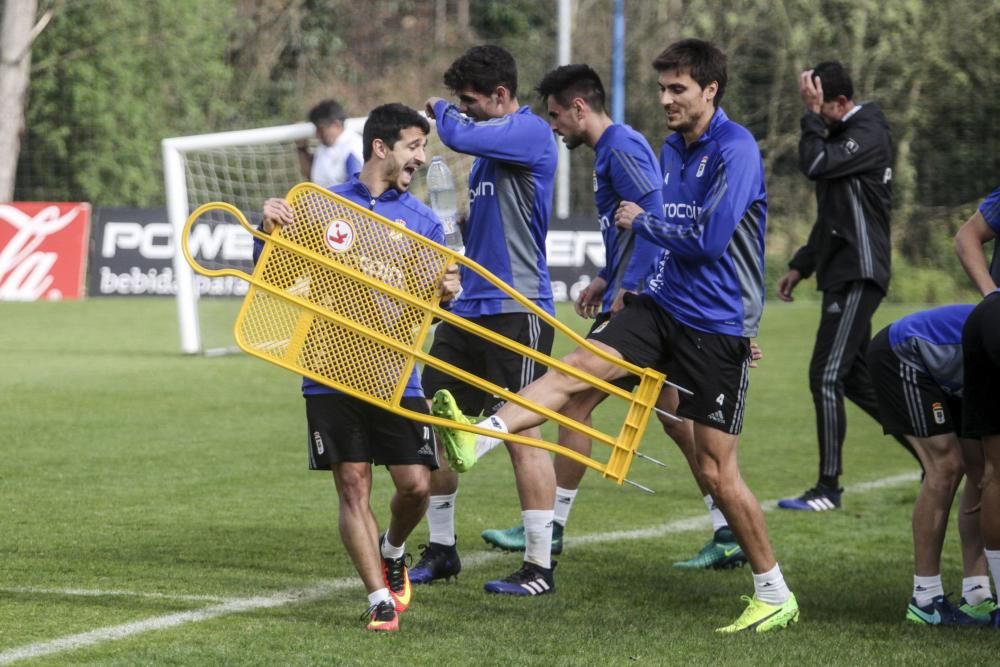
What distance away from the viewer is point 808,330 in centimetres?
2027

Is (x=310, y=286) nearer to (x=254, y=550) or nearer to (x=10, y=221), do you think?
(x=254, y=550)

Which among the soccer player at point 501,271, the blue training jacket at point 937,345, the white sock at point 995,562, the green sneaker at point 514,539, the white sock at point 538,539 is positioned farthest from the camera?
the green sneaker at point 514,539

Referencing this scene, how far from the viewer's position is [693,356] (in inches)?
229

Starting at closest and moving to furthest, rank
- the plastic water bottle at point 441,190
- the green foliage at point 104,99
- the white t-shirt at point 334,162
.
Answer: the plastic water bottle at point 441,190, the white t-shirt at point 334,162, the green foliage at point 104,99

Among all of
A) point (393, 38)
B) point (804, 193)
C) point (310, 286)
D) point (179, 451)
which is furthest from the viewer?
point (393, 38)

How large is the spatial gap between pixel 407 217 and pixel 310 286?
57 cm

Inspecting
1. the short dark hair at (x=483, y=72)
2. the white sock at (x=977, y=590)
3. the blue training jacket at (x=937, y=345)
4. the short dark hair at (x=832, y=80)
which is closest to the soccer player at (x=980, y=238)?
the blue training jacket at (x=937, y=345)

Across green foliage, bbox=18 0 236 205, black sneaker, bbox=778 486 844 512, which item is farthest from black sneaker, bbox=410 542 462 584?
green foliage, bbox=18 0 236 205

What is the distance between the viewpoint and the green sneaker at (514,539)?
23.7ft

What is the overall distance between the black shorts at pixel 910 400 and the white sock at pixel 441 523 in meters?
1.93

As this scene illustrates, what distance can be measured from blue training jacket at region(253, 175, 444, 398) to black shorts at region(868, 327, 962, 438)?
1776 mm

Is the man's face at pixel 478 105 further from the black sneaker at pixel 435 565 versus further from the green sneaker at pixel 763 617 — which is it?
the green sneaker at pixel 763 617

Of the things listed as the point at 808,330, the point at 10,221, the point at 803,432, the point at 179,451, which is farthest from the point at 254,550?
the point at 10,221

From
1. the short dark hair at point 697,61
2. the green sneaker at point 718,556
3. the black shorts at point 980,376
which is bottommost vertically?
the green sneaker at point 718,556
